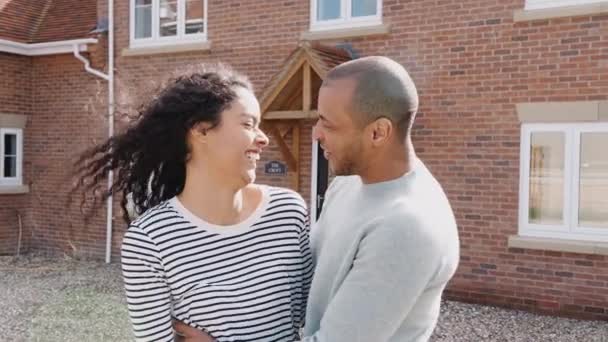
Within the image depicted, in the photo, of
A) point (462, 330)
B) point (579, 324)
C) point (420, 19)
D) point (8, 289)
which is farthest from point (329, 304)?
point (8, 289)

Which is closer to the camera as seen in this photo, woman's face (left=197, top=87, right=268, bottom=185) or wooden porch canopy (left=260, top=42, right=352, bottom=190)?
woman's face (left=197, top=87, right=268, bottom=185)

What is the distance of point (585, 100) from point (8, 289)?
7.63 m

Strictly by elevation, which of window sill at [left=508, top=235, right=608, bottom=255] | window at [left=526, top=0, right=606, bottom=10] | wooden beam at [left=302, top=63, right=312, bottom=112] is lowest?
window sill at [left=508, top=235, right=608, bottom=255]

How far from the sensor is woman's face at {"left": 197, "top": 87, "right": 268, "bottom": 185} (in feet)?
6.71

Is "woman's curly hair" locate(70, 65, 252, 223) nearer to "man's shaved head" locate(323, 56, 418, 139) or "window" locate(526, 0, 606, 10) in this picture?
"man's shaved head" locate(323, 56, 418, 139)

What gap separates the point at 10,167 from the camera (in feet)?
40.1

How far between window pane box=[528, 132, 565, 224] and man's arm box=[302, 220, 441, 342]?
682 cm

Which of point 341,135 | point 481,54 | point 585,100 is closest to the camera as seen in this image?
point 341,135

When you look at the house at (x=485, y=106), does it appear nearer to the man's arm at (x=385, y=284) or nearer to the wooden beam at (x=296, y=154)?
the wooden beam at (x=296, y=154)

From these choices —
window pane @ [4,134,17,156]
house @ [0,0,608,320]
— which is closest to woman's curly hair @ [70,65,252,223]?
house @ [0,0,608,320]

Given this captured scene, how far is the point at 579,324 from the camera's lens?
734 centimetres

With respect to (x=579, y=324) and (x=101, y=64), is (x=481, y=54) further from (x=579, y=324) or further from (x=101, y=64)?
(x=101, y=64)

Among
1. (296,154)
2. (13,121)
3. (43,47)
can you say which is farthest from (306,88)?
(13,121)

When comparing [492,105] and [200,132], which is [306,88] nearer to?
[492,105]
